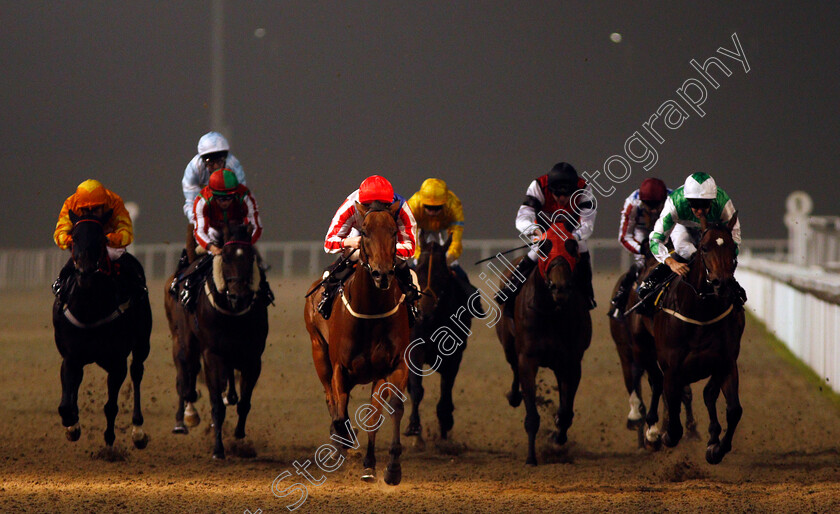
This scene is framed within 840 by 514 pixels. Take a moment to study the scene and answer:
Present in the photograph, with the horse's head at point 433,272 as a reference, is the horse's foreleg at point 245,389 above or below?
below

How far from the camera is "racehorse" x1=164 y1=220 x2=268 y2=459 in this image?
708 centimetres

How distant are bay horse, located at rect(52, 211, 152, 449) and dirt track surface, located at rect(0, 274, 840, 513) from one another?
48cm

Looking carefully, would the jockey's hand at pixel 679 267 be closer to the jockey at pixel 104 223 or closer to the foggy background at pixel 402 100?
the jockey at pixel 104 223

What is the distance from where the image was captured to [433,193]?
8.31 m

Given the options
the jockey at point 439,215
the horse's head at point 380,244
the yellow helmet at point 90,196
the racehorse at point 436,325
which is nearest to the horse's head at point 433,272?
the racehorse at point 436,325

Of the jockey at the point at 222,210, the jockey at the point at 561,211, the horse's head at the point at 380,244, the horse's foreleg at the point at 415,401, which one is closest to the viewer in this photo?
A: the horse's head at the point at 380,244

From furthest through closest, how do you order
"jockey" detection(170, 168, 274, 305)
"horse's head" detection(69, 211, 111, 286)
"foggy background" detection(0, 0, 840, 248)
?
1. "foggy background" detection(0, 0, 840, 248)
2. "jockey" detection(170, 168, 274, 305)
3. "horse's head" detection(69, 211, 111, 286)

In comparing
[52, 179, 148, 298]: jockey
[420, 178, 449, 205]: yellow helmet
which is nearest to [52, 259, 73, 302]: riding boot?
[52, 179, 148, 298]: jockey

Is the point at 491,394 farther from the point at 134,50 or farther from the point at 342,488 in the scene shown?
the point at 134,50

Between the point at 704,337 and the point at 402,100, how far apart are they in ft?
79.2

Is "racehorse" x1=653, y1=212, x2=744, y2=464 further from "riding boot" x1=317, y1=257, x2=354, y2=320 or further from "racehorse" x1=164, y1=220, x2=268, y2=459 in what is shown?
"racehorse" x1=164, y1=220, x2=268, y2=459

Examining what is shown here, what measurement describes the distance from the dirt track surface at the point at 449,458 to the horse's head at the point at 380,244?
50.5 inches

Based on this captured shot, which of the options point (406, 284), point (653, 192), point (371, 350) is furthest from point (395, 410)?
point (653, 192)

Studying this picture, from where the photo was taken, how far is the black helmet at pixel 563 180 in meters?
7.36
